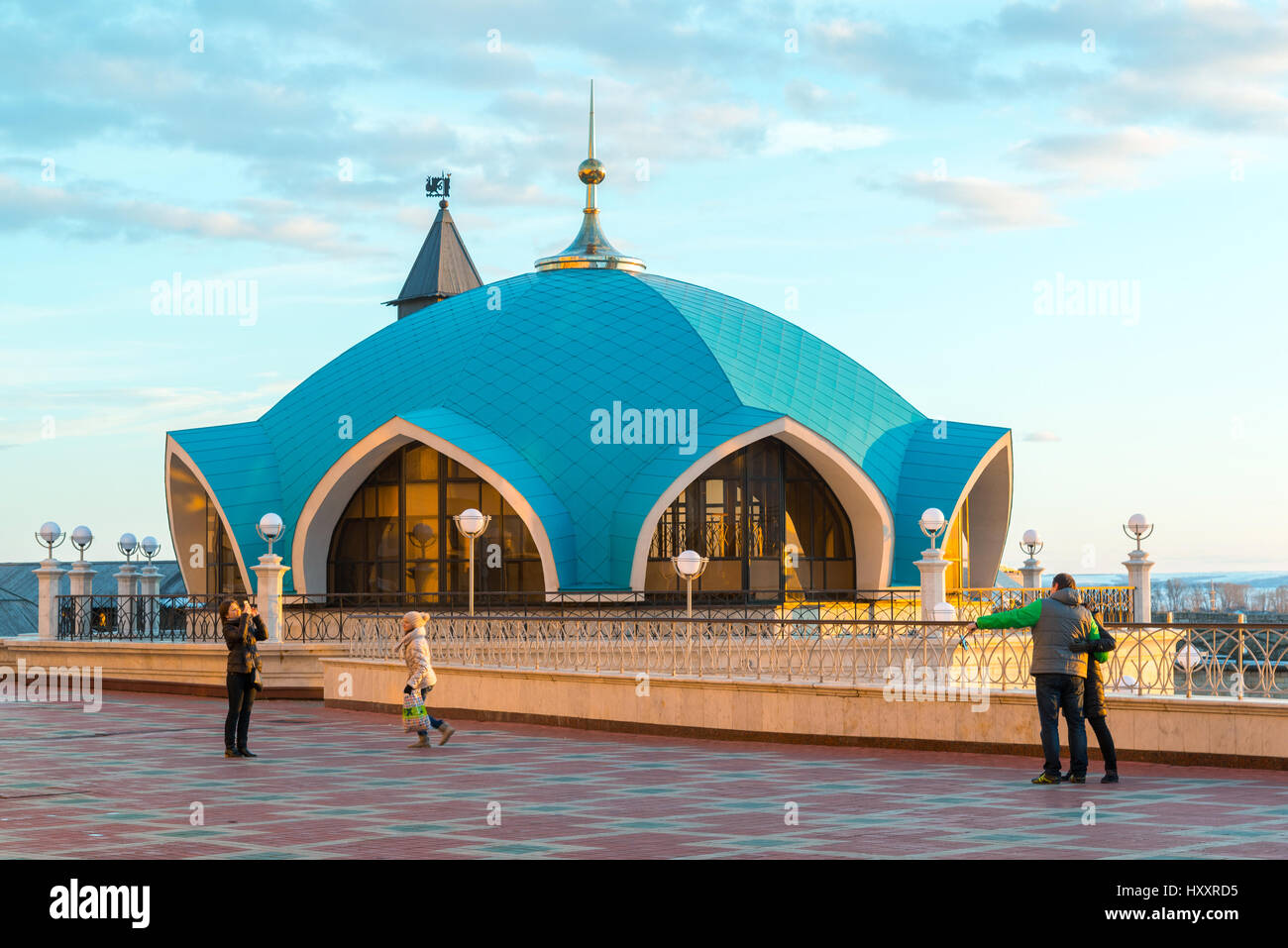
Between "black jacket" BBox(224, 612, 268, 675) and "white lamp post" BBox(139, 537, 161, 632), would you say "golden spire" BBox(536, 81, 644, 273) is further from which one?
"black jacket" BBox(224, 612, 268, 675)

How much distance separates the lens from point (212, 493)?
27734 mm

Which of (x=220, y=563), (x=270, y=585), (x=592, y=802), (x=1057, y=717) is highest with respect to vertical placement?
(x=220, y=563)

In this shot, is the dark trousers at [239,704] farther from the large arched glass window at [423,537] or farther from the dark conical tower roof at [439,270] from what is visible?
the dark conical tower roof at [439,270]

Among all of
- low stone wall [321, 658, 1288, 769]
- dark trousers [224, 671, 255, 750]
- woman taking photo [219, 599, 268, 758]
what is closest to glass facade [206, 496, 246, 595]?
low stone wall [321, 658, 1288, 769]

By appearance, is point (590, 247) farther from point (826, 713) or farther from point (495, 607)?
point (826, 713)

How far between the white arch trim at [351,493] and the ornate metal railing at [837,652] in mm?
6242

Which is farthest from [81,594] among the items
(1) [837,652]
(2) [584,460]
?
(1) [837,652]

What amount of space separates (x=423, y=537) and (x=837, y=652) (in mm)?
13632

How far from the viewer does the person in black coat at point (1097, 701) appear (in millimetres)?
10516

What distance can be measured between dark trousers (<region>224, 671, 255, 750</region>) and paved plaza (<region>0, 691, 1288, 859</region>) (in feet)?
0.99

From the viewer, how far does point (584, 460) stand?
26.0 meters

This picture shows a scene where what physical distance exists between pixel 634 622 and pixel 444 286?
182 ft
